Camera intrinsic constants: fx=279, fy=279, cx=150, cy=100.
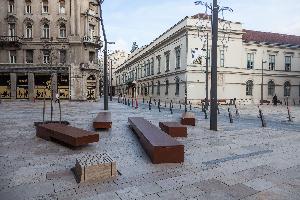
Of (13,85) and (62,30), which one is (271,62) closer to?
(62,30)

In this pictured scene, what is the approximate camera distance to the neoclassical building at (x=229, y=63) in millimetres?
38125

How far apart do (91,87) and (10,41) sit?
11985 mm

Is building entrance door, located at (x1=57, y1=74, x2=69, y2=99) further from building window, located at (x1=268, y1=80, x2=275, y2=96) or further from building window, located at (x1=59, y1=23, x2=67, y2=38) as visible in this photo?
building window, located at (x1=268, y1=80, x2=275, y2=96)

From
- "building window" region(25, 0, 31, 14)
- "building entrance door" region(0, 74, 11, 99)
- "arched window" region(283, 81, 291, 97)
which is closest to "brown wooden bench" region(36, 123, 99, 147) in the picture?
"building entrance door" region(0, 74, 11, 99)

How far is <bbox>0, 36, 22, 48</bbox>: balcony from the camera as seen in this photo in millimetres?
36156

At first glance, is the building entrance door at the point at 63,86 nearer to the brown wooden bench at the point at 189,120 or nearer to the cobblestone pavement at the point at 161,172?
the brown wooden bench at the point at 189,120

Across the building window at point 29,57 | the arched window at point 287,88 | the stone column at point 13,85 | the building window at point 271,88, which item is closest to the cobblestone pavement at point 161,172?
the stone column at point 13,85

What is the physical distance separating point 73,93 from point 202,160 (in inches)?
1327

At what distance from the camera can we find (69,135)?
762cm

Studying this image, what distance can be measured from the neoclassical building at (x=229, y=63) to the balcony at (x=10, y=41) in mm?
21378

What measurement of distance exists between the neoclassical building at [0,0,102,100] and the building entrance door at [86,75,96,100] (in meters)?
1.33

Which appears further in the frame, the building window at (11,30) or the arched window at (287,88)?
the arched window at (287,88)

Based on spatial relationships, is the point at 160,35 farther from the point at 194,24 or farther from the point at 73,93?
the point at 73,93

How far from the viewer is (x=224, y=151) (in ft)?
25.4
